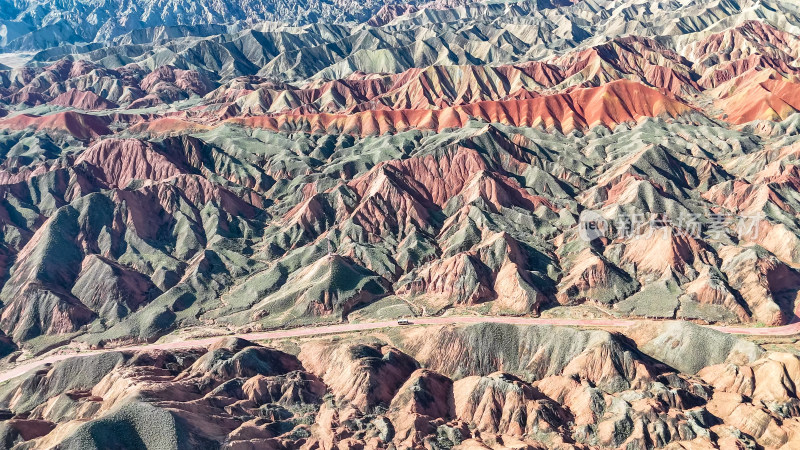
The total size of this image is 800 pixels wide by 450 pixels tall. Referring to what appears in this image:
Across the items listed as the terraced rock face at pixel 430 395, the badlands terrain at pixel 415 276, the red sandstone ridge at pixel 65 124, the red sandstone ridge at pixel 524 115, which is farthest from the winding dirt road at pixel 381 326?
the red sandstone ridge at pixel 65 124

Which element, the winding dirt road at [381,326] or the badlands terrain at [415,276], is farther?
the winding dirt road at [381,326]

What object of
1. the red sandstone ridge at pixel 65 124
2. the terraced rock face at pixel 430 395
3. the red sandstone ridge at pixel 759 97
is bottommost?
the red sandstone ridge at pixel 759 97

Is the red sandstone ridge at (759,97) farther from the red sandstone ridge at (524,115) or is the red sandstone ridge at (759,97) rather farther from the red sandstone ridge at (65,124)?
the red sandstone ridge at (65,124)

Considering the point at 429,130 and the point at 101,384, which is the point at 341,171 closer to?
the point at 429,130

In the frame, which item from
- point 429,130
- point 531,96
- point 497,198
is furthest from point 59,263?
point 531,96

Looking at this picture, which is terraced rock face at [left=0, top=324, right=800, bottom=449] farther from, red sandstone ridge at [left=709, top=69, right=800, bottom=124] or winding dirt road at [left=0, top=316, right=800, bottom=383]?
red sandstone ridge at [left=709, top=69, right=800, bottom=124]

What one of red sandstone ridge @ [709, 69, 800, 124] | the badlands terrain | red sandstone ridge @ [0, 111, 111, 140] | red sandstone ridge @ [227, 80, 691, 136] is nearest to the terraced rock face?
the badlands terrain
